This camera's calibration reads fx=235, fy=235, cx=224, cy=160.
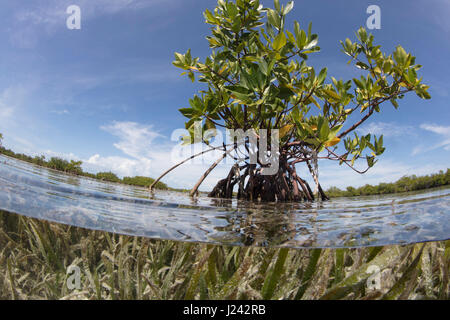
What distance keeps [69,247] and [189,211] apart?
0.76 m

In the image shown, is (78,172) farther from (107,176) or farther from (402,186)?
(402,186)

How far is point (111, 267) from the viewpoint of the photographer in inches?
43.9

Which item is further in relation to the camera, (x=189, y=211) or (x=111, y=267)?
(x=189, y=211)

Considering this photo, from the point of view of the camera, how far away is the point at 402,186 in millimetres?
3877

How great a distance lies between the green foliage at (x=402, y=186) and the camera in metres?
3.40

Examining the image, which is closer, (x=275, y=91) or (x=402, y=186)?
(x=275, y=91)

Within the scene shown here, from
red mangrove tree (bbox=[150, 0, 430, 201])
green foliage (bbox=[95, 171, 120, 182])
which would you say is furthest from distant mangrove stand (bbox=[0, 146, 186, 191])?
red mangrove tree (bbox=[150, 0, 430, 201])

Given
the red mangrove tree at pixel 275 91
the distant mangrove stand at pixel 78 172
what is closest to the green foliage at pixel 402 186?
the red mangrove tree at pixel 275 91

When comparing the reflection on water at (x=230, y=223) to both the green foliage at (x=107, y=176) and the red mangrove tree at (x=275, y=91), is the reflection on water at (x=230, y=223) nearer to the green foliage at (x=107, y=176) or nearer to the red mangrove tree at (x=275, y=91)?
the red mangrove tree at (x=275, y=91)

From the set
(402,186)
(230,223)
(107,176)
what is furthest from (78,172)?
(402,186)
